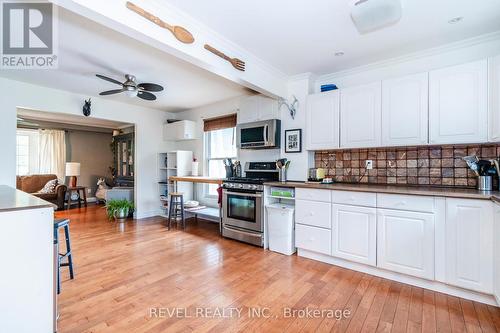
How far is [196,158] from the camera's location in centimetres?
534

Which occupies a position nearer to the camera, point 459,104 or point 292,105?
point 459,104

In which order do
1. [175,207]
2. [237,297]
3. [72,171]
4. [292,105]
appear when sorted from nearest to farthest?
[237,297] < [292,105] < [175,207] < [72,171]

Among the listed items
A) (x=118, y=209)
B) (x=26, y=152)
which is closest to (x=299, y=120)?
(x=118, y=209)

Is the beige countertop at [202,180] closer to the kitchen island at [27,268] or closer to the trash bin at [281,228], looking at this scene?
the trash bin at [281,228]

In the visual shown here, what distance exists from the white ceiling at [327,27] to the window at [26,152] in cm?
716

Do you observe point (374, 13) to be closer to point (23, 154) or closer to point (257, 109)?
point (257, 109)

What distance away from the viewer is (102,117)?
4.68 m

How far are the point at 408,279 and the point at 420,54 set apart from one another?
2.53 meters

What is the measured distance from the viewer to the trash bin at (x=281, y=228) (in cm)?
309

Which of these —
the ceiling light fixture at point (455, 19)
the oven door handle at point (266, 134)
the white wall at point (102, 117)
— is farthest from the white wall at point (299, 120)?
the white wall at point (102, 117)

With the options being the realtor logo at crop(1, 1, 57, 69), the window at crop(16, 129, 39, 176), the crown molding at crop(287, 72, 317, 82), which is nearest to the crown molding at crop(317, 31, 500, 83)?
the crown molding at crop(287, 72, 317, 82)

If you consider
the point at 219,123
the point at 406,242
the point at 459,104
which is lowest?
the point at 406,242

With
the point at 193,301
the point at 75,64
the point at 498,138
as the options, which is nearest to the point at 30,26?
the point at 75,64

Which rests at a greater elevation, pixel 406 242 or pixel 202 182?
pixel 202 182
